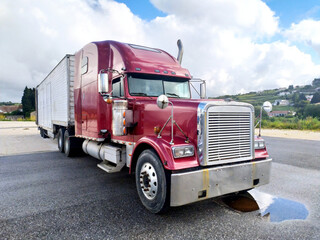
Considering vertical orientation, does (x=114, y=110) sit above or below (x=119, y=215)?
above

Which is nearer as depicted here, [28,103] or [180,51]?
[180,51]

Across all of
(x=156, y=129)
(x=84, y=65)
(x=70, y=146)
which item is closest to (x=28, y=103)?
(x=70, y=146)

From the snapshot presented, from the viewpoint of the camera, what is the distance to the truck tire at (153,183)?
337 cm

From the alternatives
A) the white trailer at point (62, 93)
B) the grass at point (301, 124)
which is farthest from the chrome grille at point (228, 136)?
the grass at point (301, 124)

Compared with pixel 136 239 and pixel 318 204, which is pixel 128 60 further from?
pixel 318 204

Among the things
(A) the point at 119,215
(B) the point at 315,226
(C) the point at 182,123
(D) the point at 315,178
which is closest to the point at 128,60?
(C) the point at 182,123

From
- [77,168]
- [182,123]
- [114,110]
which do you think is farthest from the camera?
[77,168]

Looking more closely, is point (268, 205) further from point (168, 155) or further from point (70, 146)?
point (70, 146)

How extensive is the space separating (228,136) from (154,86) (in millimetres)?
2147

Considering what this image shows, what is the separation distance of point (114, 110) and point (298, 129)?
24.4 meters

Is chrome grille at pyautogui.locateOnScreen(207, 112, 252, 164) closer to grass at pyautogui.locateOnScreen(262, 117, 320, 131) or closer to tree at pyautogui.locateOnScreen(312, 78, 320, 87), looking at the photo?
grass at pyautogui.locateOnScreen(262, 117, 320, 131)

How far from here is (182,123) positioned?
12.3 ft

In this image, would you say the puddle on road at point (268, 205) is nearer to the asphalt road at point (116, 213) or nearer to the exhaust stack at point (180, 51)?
the asphalt road at point (116, 213)

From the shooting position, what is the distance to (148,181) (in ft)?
12.3
